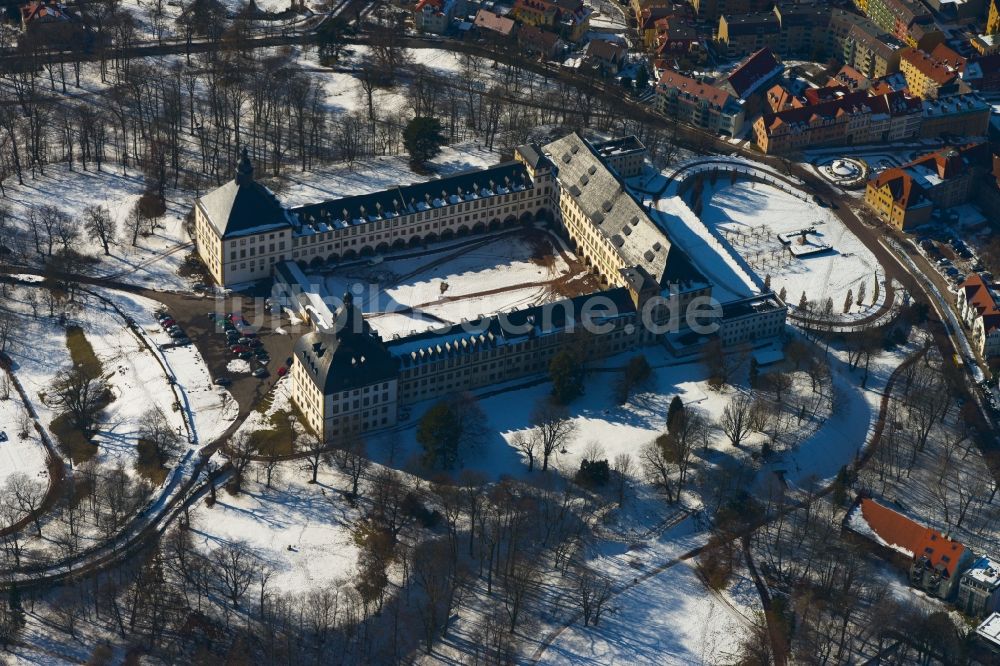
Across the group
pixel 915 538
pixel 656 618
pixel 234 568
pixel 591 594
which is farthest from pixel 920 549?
pixel 234 568

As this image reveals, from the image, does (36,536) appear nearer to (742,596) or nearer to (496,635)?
(496,635)

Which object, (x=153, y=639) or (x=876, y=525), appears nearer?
(x=153, y=639)

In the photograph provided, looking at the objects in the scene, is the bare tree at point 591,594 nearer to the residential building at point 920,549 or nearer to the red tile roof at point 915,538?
the residential building at point 920,549

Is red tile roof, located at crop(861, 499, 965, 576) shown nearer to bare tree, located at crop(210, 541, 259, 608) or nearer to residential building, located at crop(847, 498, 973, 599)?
residential building, located at crop(847, 498, 973, 599)

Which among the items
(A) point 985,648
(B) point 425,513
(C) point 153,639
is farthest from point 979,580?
(C) point 153,639

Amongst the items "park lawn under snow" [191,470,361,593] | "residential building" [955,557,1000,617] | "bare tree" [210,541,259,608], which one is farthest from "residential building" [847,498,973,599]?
"bare tree" [210,541,259,608]

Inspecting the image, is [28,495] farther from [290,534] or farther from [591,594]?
[591,594]
